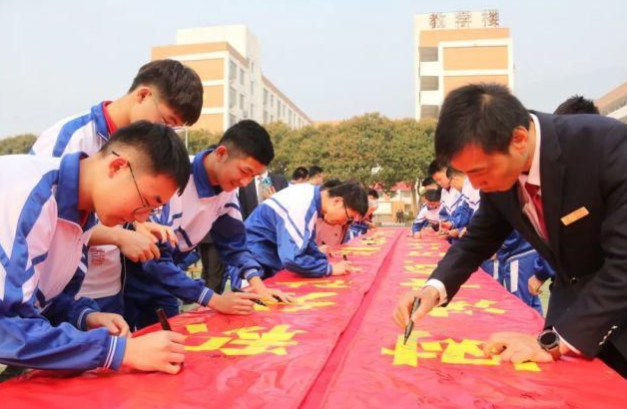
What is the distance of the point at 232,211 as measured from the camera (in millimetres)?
2273

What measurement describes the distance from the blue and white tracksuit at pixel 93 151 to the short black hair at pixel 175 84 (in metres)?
0.19

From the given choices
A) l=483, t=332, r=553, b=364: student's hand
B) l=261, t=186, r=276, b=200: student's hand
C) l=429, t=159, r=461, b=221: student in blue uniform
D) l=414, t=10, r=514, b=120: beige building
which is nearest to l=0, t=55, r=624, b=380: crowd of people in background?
l=483, t=332, r=553, b=364: student's hand

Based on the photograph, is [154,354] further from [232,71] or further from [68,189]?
[232,71]

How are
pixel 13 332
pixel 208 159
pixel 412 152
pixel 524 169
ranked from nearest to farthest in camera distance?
pixel 13 332 < pixel 524 169 < pixel 208 159 < pixel 412 152

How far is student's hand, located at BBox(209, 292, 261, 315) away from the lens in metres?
1.75

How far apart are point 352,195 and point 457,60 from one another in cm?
2503

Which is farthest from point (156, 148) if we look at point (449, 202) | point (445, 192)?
point (445, 192)

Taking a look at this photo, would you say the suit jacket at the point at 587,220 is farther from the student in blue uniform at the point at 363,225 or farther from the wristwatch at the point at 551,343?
the student in blue uniform at the point at 363,225

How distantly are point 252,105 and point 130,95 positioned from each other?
107 ft

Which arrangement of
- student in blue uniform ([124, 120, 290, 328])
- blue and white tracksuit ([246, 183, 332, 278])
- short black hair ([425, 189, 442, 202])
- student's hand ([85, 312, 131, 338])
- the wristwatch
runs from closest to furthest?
the wristwatch < student's hand ([85, 312, 131, 338]) < student in blue uniform ([124, 120, 290, 328]) < blue and white tracksuit ([246, 183, 332, 278]) < short black hair ([425, 189, 442, 202])

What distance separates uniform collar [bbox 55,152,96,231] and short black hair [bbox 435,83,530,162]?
2.72 ft

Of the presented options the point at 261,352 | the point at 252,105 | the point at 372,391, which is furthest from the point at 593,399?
the point at 252,105

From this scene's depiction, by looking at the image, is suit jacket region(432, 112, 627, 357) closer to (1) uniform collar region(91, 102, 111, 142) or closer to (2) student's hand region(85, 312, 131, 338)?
(2) student's hand region(85, 312, 131, 338)

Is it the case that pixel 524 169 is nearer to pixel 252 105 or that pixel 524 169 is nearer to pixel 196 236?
pixel 196 236
